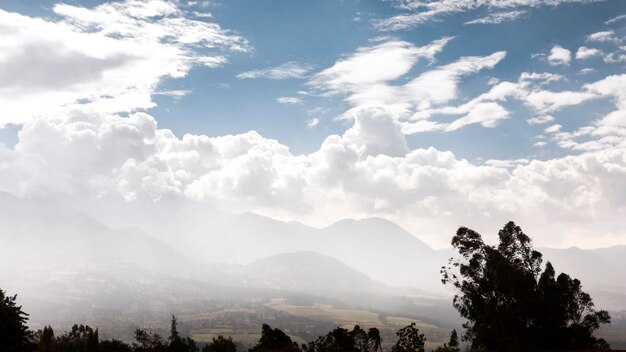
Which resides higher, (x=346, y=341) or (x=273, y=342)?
(x=346, y=341)

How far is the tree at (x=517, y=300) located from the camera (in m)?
61.0

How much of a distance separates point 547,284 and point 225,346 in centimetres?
4972

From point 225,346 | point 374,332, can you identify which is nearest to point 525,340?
point 374,332

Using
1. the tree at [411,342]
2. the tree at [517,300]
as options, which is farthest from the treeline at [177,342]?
the tree at [517,300]

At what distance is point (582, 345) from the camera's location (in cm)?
6228

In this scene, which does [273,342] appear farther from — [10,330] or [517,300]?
[10,330]

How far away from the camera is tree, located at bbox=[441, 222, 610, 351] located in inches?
2402

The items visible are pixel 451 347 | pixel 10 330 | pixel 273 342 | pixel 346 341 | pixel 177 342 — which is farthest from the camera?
pixel 177 342

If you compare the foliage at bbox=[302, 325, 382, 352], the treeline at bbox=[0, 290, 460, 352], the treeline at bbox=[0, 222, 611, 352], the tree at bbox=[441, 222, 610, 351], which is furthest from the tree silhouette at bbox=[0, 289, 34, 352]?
the tree at bbox=[441, 222, 610, 351]

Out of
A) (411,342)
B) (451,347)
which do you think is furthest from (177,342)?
(451,347)

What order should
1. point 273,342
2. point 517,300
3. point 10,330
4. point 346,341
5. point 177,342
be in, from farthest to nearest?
point 177,342, point 346,341, point 273,342, point 517,300, point 10,330

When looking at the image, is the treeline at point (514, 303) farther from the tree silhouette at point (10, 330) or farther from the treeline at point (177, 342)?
the tree silhouette at point (10, 330)

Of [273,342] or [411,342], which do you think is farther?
[273,342]

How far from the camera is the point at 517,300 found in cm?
6172
